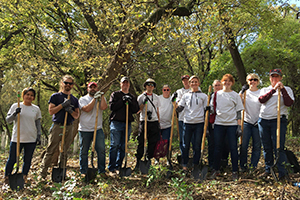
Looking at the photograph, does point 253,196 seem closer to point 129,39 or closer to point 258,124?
point 258,124

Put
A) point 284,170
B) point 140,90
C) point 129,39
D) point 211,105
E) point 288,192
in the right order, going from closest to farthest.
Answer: point 288,192 → point 284,170 → point 211,105 → point 129,39 → point 140,90

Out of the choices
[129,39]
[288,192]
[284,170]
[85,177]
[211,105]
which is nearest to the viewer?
[288,192]

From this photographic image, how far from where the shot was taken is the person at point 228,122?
465cm

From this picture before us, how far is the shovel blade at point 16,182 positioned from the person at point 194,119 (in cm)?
353

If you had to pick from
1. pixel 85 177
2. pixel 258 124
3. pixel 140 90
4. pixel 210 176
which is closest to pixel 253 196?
pixel 210 176

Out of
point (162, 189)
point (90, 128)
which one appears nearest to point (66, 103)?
point (90, 128)

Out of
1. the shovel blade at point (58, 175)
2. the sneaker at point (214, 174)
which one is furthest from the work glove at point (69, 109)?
the sneaker at point (214, 174)

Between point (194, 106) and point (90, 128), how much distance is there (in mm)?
2446

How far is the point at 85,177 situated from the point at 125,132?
4.31 feet

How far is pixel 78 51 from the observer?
7.42 meters

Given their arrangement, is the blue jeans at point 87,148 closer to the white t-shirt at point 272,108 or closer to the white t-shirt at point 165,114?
the white t-shirt at point 165,114

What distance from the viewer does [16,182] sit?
442 centimetres

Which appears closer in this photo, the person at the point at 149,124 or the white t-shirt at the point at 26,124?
the white t-shirt at the point at 26,124

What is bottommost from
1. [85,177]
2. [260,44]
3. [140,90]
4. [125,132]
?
[85,177]
